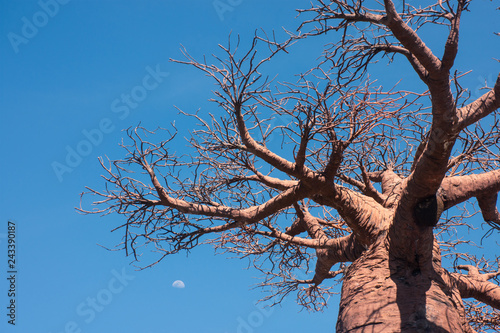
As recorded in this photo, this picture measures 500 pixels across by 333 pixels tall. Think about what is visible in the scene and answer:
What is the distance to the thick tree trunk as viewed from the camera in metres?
3.12

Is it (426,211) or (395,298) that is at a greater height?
(426,211)

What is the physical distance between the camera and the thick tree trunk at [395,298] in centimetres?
312

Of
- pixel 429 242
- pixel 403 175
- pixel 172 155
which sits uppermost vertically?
pixel 403 175

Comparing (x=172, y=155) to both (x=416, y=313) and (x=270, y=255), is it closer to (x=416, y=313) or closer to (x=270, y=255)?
(x=270, y=255)

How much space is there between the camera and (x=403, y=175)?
5.36 m

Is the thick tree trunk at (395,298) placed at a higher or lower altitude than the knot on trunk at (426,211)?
lower

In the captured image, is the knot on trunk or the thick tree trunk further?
the knot on trunk

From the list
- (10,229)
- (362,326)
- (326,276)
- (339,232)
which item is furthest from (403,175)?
(10,229)

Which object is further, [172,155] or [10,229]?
[10,229]

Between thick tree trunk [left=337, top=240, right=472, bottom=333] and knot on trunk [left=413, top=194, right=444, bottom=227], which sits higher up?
knot on trunk [left=413, top=194, right=444, bottom=227]

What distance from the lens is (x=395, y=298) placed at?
327 cm

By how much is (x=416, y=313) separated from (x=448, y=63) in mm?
1648

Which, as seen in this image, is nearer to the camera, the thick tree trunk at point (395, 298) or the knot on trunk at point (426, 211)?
the thick tree trunk at point (395, 298)

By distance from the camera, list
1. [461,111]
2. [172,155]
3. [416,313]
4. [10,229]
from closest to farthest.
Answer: [461,111] < [416,313] < [172,155] < [10,229]
